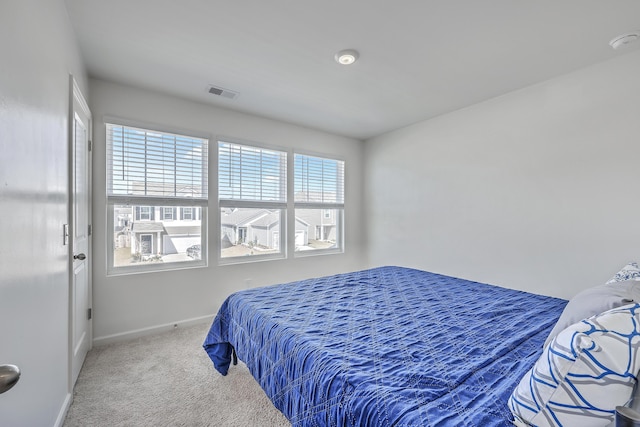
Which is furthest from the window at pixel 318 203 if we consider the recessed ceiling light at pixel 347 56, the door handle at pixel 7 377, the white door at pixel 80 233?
the door handle at pixel 7 377

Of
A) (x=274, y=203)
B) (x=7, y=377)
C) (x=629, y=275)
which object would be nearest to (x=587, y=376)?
(x=7, y=377)

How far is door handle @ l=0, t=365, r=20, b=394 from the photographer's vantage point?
56 cm

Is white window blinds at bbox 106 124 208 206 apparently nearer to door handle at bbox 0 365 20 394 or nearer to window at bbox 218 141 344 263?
window at bbox 218 141 344 263

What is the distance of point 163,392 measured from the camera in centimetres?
197

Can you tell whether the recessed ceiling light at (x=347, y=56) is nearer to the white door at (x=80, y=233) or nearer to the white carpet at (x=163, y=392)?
the white door at (x=80, y=233)

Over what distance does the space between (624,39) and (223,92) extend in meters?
3.31

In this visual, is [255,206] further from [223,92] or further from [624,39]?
[624,39]

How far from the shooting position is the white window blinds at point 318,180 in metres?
4.08

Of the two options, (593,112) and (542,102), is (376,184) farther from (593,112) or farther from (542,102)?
(593,112)

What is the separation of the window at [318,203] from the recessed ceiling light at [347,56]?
1.81 metres

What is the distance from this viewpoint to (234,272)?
11.3ft

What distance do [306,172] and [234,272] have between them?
1.72 metres

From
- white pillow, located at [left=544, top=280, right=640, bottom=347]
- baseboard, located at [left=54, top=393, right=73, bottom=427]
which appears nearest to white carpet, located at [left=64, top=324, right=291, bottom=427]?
baseboard, located at [left=54, top=393, right=73, bottom=427]

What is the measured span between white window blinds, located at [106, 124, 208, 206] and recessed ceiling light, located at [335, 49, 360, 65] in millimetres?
1804
